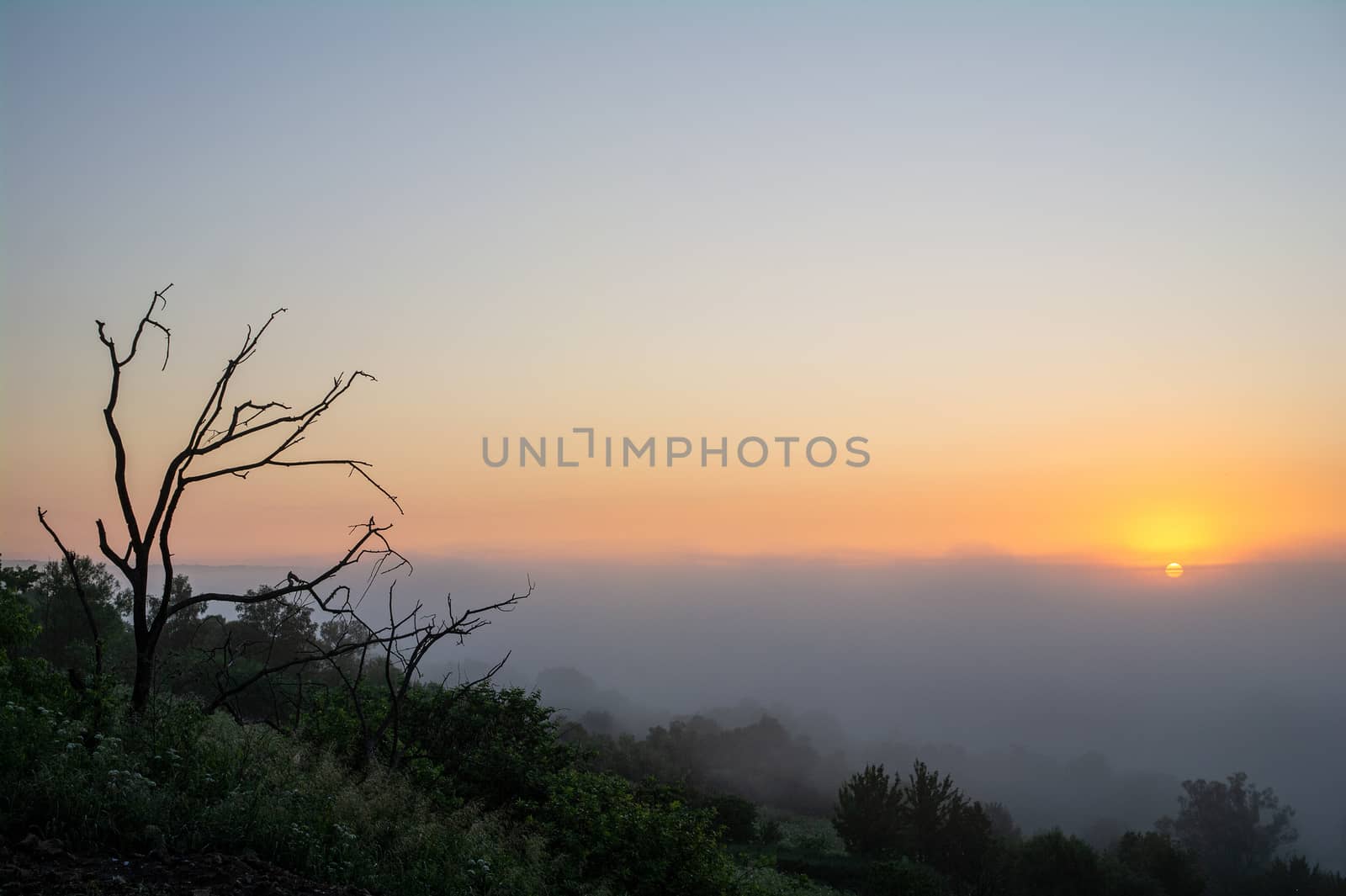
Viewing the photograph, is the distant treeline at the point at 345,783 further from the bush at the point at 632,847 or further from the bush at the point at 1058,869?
the bush at the point at 1058,869

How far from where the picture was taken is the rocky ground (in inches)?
199

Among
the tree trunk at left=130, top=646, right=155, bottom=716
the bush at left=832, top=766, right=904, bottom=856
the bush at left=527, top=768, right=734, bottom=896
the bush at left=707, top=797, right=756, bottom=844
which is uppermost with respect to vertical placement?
the tree trunk at left=130, top=646, right=155, bottom=716

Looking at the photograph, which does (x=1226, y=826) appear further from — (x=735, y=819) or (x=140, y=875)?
(x=140, y=875)

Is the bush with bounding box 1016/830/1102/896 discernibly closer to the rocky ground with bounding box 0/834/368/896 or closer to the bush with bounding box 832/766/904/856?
the bush with bounding box 832/766/904/856

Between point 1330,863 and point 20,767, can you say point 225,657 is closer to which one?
point 20,767

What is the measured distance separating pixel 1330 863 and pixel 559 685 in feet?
473

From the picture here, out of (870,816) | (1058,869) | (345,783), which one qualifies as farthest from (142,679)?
(1058,869)

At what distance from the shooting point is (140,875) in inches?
215

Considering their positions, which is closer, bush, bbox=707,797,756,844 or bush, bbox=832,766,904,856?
bush, bbox=707,797,756,844

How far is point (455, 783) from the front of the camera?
492 inches

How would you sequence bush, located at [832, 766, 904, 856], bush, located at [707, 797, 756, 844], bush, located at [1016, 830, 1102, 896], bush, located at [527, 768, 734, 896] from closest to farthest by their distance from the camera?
bush, located at [527, 768, 734, 896] < bush, located at [707, 797, 756, 844] < bush, located at [1016, 830, 1102, 896] < bush, located at [832, 766, 904, 856]

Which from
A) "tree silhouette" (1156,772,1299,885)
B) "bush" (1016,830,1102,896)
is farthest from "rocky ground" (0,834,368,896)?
"tree silhouette" (1156,772,1299,885)

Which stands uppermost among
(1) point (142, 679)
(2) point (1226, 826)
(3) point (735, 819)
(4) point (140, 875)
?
(1) point (142, 679)

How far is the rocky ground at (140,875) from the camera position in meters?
5.05
